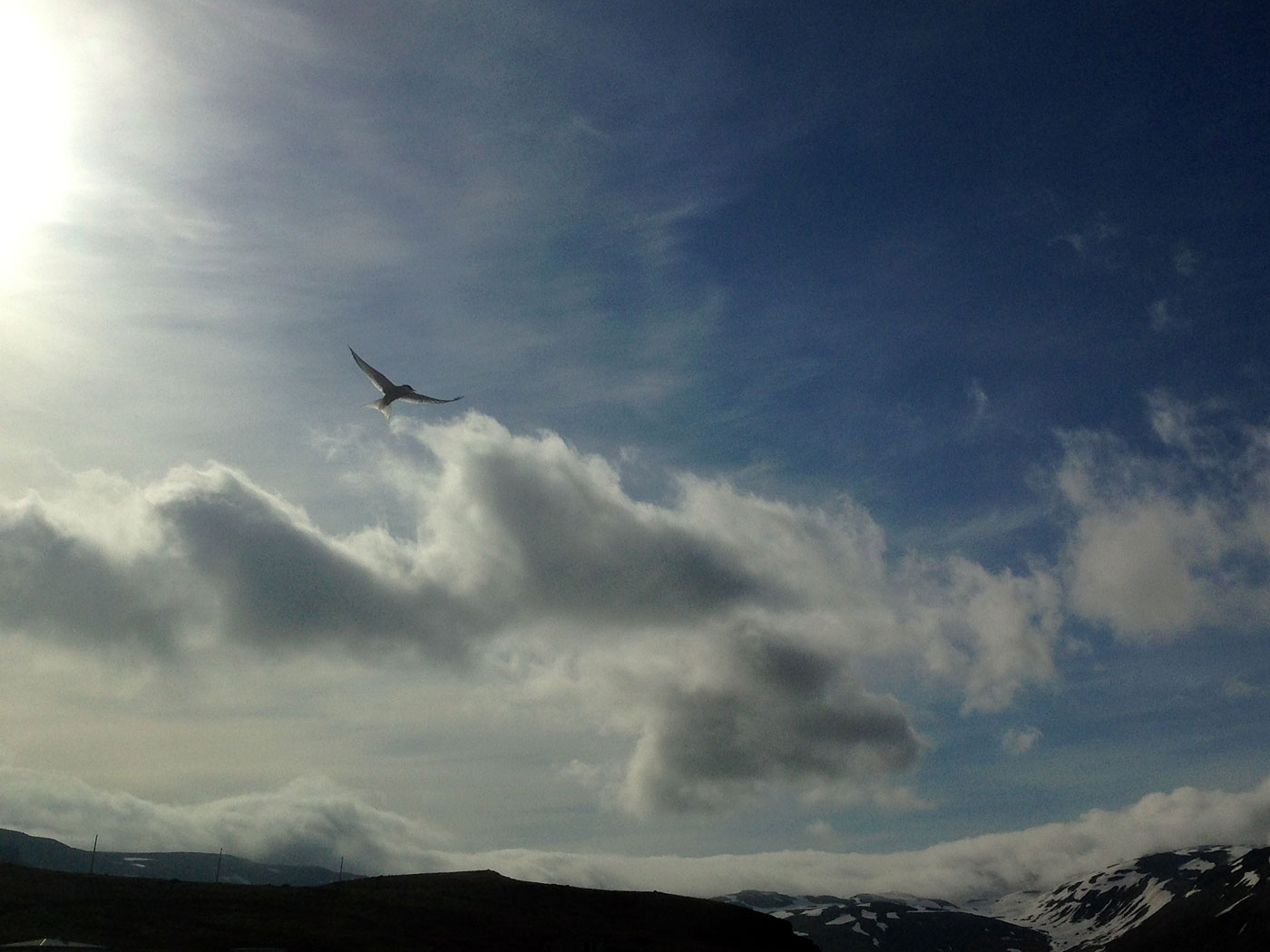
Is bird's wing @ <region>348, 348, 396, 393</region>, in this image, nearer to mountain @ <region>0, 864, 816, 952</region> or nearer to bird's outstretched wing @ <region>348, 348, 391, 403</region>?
bird's outstretched wing @ <region>348, 348, 391, 403</region>

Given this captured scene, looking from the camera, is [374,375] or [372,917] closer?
[374,375]

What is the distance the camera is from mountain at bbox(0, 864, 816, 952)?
9538 cm

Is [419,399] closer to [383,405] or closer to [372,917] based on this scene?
[383,405]

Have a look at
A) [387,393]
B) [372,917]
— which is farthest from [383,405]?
[372,917]

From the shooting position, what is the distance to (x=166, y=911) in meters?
104

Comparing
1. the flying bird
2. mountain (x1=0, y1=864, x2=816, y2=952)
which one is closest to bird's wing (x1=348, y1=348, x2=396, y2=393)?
the flying bird

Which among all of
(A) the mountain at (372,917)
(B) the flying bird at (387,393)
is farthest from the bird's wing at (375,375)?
(A) the mountain at (372,917)

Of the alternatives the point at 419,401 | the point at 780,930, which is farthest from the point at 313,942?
the point at 780,930

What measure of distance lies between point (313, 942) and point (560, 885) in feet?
216

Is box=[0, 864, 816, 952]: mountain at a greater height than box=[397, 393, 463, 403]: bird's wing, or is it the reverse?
box=[397, 393, 463, 403]: bird's wing

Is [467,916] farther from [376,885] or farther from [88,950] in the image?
[88,950]

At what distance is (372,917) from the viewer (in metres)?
118

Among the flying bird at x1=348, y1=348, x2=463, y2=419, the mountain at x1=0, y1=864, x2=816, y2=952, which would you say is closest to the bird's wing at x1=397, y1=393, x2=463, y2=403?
the flying bird at x1=348, y1=348, x2=463, y2=419

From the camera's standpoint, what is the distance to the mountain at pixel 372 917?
313ft
